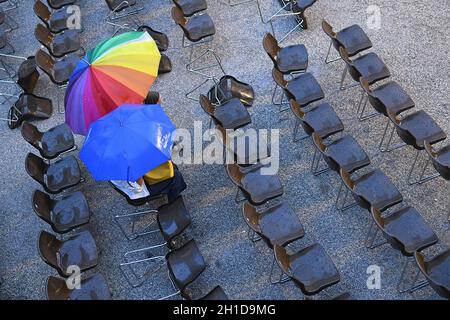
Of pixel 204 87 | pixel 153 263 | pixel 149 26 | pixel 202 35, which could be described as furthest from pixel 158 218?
pixel 149 26

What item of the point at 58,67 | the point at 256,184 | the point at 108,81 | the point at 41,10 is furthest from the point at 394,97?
the point at 41,10

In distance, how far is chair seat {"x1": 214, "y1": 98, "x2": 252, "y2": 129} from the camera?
8547 mm

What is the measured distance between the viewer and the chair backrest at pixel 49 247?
7.19m

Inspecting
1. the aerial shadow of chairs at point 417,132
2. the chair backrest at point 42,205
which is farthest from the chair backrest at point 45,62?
the aerial shadow of chairs at point 417,132

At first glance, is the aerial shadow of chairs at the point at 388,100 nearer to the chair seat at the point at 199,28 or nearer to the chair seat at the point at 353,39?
the chair seat at the point at 353,39

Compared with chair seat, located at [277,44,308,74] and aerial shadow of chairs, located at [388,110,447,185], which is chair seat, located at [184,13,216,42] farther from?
aerial shadow of chairs, located at [388,110,447,185]

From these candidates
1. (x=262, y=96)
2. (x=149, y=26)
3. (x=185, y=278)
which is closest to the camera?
(x=185, y=278)

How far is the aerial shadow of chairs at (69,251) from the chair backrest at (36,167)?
0.93m

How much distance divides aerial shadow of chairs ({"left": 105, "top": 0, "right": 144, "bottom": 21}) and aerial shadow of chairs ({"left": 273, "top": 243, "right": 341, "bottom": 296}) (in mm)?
5384

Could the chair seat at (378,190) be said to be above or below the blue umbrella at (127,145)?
below

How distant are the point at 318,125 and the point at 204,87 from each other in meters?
2.09

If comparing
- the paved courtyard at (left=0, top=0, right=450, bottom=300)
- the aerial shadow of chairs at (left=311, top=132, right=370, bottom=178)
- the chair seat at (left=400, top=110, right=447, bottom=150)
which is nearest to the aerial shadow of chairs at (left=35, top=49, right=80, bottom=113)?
the paved courtyard at (left=0, top=0, right=450, bottom=300)

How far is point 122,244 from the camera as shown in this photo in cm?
798

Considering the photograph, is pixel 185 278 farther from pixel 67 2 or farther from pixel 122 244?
pixel 67 2
